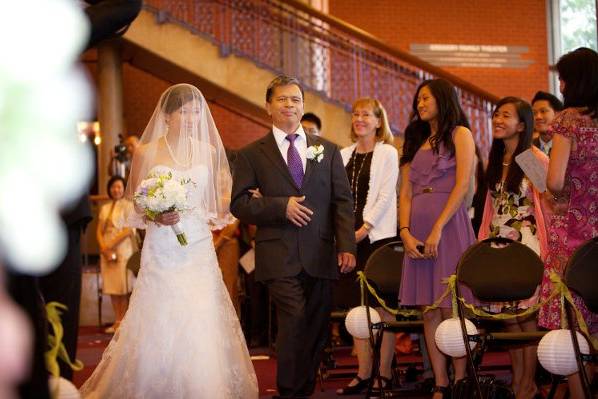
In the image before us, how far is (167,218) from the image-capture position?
5.34m

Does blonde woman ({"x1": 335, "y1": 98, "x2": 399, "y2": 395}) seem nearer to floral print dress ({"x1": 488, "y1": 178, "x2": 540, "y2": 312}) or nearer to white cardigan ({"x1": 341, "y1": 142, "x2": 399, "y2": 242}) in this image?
white cardigan ({"x1": 341, "y1": 142, "x2": 399, "y2": 242})

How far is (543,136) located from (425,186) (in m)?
1.86

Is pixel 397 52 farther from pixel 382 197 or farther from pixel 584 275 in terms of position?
pixel 584 275

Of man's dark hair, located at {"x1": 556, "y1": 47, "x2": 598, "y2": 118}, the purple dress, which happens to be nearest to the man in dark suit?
the purple dress

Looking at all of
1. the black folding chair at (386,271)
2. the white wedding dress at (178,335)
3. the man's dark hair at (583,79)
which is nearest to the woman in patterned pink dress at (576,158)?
the man's dark hair at (583,79)

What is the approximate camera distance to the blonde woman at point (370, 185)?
21.6ft

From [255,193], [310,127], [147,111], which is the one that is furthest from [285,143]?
[147,111]

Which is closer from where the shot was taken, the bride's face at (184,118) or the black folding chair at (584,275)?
the black folding chair at (584,275)

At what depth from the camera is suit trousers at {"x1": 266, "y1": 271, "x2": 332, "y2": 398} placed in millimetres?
5398

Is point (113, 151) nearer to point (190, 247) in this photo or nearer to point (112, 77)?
point (112, 77)

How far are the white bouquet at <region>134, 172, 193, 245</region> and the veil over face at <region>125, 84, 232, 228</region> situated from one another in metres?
0.30

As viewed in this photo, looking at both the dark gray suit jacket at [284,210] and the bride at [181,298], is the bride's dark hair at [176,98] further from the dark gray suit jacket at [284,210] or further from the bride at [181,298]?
the dark gray suit jacket at [284,210]

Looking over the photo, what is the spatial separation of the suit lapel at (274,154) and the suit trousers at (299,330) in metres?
0.60

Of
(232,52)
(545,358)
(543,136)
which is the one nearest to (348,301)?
(543,136)
